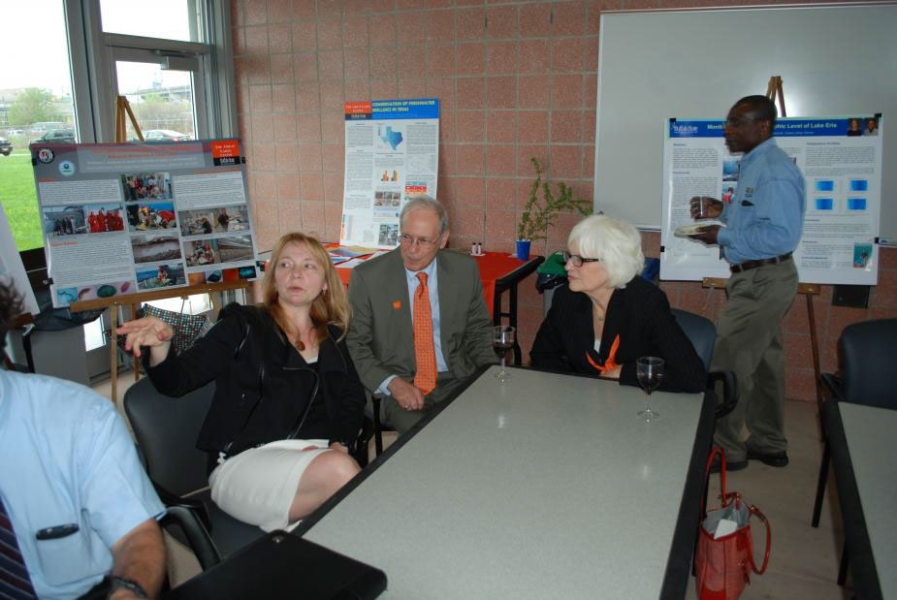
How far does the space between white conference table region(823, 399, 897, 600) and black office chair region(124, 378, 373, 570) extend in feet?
4.45

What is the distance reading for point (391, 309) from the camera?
258cm

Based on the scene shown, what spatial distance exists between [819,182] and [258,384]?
2953mm

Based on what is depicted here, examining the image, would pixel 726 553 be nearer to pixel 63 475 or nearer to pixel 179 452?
pixel 179 452

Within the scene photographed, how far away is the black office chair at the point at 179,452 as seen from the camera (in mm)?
1733

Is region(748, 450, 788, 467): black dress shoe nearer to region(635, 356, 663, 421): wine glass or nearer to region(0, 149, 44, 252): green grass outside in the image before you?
region(635, 356, 663, 421): wine glass

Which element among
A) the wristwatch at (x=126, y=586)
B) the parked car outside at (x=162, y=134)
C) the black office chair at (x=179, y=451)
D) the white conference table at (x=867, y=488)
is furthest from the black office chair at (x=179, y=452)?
the parked car outside at (x=162, y=134)

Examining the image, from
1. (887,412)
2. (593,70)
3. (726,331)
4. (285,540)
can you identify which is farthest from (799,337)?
(285,540)

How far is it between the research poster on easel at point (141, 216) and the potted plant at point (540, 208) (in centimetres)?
162

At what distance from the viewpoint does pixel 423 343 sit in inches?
102

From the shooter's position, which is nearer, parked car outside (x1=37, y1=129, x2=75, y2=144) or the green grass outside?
the green grass outside

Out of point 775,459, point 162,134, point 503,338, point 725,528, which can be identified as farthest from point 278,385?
point 162,134

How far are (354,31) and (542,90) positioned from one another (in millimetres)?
1401

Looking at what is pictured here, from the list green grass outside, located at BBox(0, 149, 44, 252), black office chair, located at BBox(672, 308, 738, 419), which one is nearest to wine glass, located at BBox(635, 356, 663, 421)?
black office chair, located at BBox(672, 308, 738, 419)

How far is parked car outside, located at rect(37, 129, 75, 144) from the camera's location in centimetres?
404
